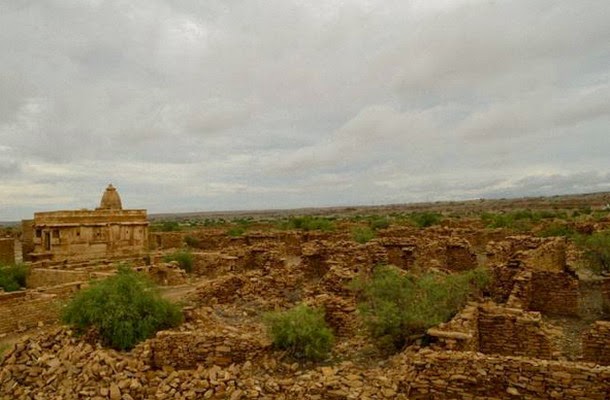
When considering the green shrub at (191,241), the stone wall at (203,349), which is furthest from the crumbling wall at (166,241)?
the stone wall at (203,349)

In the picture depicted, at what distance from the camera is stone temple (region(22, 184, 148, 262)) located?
27.5 meters

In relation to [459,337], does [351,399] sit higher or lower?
lower

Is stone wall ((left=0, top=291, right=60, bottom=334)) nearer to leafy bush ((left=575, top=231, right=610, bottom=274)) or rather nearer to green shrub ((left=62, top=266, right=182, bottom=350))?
green shrub ((left=62, top=266, right=182, bottom=350))

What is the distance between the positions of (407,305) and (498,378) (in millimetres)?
2584

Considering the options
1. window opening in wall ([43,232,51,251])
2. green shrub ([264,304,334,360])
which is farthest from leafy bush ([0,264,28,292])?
green shrub ([264,304,334,360])

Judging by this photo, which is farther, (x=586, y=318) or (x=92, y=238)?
(x=92, y=238)

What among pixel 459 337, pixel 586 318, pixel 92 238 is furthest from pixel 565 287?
pixel 92 238

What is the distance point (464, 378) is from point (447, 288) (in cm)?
320

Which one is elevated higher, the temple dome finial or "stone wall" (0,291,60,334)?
the temple dome finial

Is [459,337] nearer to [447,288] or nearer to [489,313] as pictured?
[489,313]

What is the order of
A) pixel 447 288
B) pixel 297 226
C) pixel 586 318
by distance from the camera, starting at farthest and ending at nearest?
pixel 297 226 → pixel 586 318 → pixel 447 288

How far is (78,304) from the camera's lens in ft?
31.3

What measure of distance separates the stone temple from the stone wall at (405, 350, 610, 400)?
24.8 m

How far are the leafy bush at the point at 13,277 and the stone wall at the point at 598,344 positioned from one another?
19289 millimetres
